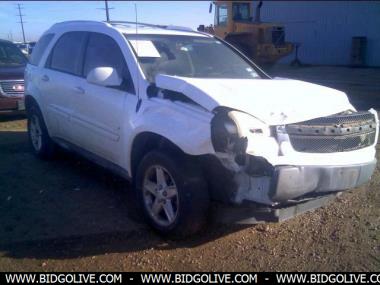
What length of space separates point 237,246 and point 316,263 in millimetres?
659

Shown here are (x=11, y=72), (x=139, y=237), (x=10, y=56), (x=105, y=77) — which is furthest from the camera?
(x=10, y=56)

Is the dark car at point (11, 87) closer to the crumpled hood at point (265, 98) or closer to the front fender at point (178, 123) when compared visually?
the front fender at point (178, 123)

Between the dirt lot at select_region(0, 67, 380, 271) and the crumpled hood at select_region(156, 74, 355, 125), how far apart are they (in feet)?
3.68

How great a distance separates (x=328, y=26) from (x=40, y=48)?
25.6m

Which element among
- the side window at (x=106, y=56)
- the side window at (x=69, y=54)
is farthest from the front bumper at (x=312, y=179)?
the side window at (x=69, y=54)

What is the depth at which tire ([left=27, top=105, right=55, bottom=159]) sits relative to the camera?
5.83 meters

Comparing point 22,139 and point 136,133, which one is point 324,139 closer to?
point 136,133

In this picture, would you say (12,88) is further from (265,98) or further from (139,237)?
(265,98)

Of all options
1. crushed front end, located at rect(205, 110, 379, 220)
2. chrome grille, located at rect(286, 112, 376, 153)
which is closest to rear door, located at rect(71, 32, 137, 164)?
crushed front end, located at rect(205, 110, 379, 220)

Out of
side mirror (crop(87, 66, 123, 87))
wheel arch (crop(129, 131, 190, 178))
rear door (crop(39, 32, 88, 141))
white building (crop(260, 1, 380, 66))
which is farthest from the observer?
white building (crop(260, 1, 380, 66))

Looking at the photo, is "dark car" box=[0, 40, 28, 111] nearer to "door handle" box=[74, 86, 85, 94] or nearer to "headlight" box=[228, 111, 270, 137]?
"door handle" box=[74, 86, 85, 94]

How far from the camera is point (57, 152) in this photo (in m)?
6.06

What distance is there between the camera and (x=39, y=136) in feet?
19.6

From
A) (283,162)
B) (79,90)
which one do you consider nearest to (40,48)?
(79,90)
